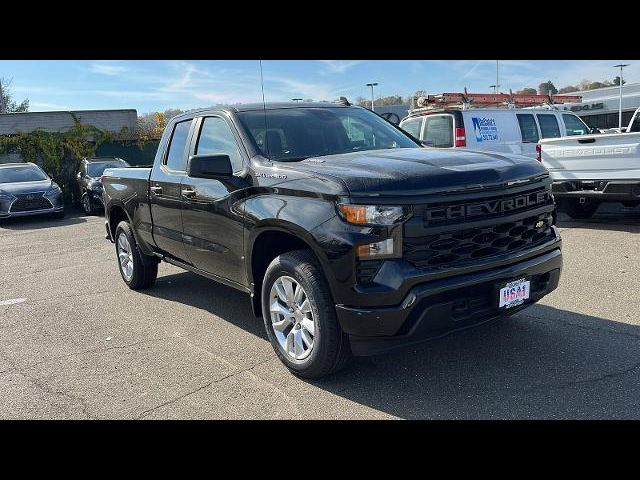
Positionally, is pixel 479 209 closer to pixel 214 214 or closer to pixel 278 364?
pixel 278 364

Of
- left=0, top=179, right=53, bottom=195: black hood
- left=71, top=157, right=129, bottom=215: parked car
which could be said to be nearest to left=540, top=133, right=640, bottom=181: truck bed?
left=71, top=157, right=129, bottom=215: parked car

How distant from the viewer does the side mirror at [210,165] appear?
3.99m

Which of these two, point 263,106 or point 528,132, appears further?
point 528,132

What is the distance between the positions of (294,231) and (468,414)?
1557 millimetres

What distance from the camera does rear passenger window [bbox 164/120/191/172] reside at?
17.0 feet

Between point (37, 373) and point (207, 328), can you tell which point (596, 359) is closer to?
point (207, 328)

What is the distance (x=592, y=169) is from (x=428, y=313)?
6349 mm

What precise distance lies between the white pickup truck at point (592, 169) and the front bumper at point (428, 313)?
5424 mm

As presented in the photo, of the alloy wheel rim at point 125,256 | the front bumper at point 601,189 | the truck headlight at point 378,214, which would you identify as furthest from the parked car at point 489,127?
the truck headlight at point 378,214

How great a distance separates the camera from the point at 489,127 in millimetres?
10695

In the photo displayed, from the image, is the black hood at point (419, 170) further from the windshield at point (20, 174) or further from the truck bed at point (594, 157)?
the windshield at point (20, 174)

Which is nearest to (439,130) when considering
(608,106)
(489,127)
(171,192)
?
(489,127)

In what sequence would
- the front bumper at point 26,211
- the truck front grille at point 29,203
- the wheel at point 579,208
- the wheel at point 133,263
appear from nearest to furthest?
the wheel at point 133,263 → the wheel at point 579,208 → the front bumper at point 26,211 → the truck front grille at point 29,203
